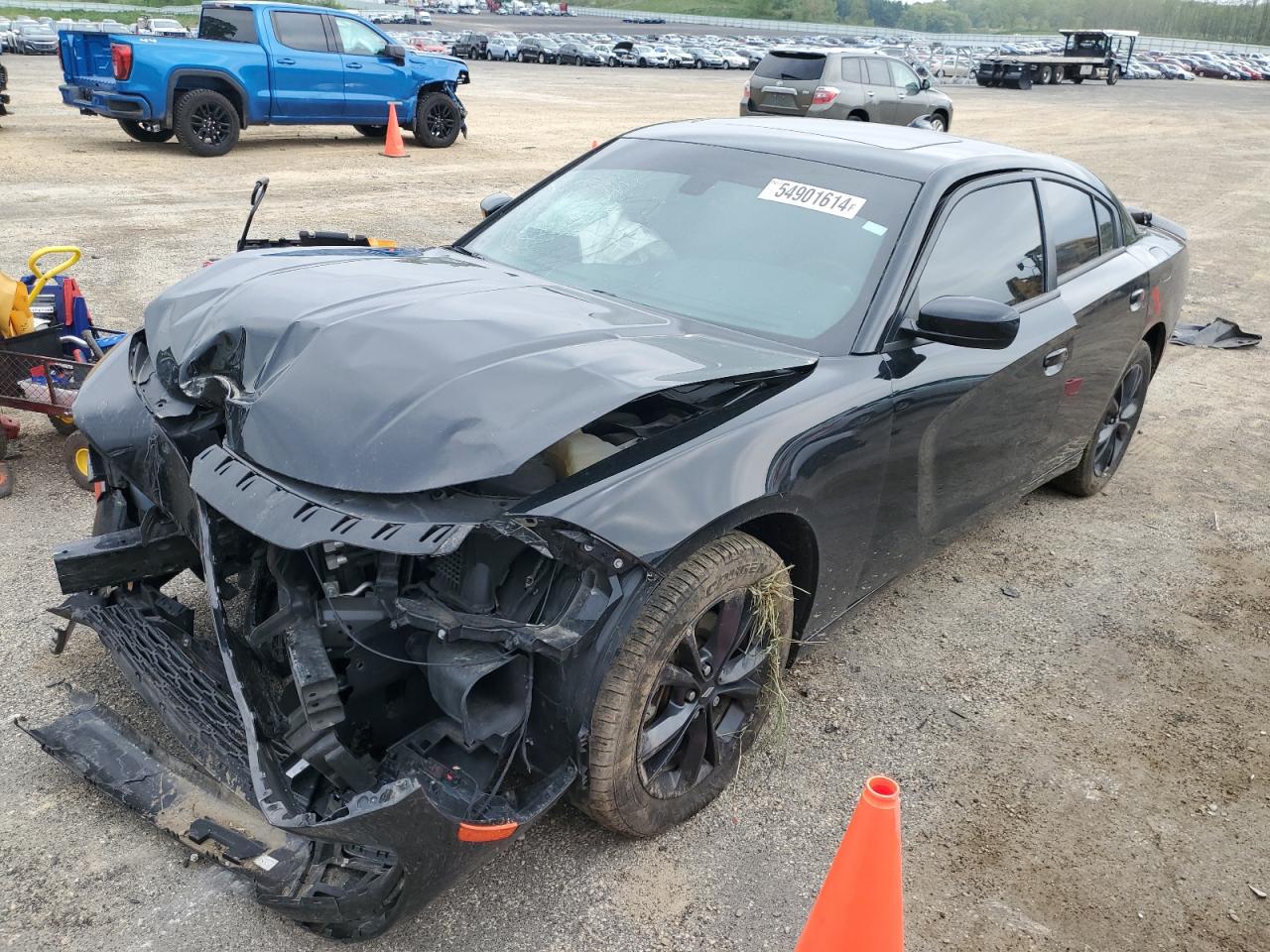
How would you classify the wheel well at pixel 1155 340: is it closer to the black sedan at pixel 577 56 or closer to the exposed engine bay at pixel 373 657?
the exposed engine bay at pixel 373 657

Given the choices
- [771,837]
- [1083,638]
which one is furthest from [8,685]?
[1083,638]

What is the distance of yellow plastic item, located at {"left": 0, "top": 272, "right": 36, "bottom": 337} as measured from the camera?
4801 mm

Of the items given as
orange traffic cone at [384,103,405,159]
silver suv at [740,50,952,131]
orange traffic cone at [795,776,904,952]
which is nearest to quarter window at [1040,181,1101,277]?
orange traffic cone at [795,776,904,952]

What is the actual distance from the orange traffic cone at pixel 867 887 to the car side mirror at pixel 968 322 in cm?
147

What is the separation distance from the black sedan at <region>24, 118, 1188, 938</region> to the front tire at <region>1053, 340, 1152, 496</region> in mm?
1245

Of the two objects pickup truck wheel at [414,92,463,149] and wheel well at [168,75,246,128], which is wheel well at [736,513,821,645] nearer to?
wheel well at [168,75,246,128]

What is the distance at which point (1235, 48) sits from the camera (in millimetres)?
79750

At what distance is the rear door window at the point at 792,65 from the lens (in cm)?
1817

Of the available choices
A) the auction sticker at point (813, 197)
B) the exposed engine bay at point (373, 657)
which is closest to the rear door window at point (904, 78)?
the auction sticker at point (813, 197)

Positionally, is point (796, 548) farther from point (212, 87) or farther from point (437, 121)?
point (437, 121)

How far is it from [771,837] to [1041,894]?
71 cm

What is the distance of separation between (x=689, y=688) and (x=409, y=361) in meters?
1.09

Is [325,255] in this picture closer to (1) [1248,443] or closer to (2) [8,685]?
(2) [8,685]

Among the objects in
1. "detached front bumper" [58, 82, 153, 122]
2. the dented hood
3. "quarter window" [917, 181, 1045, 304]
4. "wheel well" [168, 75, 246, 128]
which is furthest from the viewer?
"wheel well" [168, 75, 246, 128]
